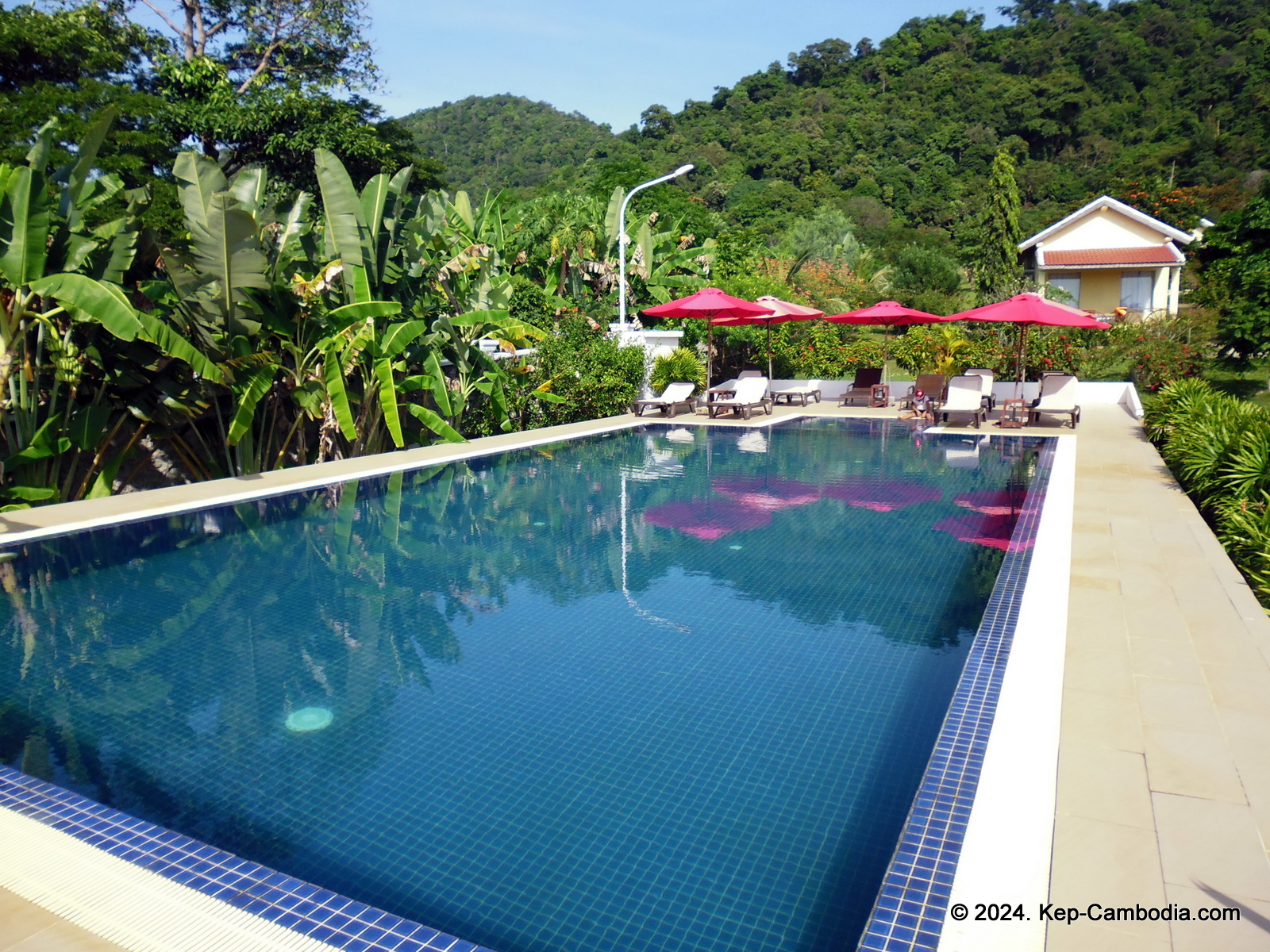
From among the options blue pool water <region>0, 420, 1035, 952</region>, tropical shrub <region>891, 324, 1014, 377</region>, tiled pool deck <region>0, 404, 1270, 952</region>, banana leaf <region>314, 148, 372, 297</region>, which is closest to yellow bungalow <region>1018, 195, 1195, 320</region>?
tropical shrub <region>891, 324, 1014, 377</region>

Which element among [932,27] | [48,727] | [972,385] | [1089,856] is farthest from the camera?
[932,27]

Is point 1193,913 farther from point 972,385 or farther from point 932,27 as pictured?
point 932,27

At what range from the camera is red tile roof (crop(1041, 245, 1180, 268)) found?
3164 centimetres

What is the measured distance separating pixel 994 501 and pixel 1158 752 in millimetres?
5850

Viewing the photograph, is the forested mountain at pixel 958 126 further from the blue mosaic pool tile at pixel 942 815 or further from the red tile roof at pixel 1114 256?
the blue mosaic pool tile at pixel 942 815

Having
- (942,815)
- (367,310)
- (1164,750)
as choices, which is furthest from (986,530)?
(367,310)

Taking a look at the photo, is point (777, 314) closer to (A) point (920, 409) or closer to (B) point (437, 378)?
(A) point (920, 409)

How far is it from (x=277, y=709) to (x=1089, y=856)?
13.0ft

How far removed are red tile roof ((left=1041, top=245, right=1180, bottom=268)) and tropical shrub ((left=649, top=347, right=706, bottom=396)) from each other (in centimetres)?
2192

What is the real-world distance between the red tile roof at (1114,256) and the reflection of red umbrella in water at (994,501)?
27401 millimetres

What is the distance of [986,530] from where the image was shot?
799 cm

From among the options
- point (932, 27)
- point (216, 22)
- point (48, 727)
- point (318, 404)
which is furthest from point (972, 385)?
point (932, 27)

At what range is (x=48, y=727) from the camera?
4.47 metres

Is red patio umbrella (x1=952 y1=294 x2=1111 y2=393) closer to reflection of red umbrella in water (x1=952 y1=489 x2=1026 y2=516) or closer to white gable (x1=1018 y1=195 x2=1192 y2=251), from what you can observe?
reflection of red umbrella in water (x1=952 y1=489 x2=1026 y2=516)
